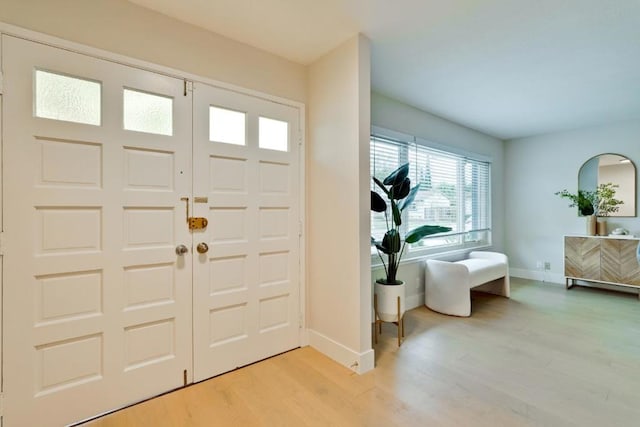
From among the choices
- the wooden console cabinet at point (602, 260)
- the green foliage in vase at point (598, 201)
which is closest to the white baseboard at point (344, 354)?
the wooden console cabinet at point (602, 260)

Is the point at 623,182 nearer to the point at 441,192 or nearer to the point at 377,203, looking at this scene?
the point at 441,192

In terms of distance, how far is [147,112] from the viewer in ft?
6.15

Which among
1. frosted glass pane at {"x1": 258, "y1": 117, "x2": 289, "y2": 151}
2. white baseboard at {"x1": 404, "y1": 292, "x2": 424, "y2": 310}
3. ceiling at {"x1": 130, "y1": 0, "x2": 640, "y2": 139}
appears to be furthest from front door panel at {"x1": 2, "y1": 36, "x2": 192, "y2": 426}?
white baseboard at {"x1": 404, "y1": 292, "x2": 424, "y2": 310}

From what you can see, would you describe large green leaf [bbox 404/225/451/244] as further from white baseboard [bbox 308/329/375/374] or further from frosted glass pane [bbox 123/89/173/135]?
frosted glass pane [bbox 123/89/173/135]

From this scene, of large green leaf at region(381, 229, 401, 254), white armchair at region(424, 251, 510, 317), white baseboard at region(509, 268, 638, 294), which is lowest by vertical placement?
white baseboard at region(509, 268, 638, 294)

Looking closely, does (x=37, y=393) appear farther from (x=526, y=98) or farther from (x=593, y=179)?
(x=593, y=179)

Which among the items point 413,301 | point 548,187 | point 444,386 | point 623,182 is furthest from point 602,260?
point 444,386

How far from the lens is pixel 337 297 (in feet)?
7.64

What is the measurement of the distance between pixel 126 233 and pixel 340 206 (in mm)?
1438

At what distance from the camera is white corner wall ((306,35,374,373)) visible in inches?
85.5

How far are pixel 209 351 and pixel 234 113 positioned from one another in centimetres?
174

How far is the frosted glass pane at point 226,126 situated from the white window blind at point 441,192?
1.52m

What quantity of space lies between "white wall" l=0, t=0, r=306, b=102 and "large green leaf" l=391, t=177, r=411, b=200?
1.14 metres

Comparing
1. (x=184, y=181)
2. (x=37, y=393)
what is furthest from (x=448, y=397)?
(x=37, y=393)
